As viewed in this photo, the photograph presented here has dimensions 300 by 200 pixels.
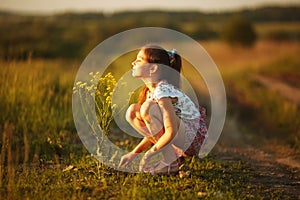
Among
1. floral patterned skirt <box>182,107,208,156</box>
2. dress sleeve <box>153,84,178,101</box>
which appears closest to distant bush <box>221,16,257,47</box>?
floral patterned skirt <box>182,107,208,156</box>

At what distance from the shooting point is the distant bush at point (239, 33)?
2500 centimetres

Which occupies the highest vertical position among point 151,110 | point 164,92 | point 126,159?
point 164,92

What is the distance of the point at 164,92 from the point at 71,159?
64.5 inches

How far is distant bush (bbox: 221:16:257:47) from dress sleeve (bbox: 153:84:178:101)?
69.0 feet

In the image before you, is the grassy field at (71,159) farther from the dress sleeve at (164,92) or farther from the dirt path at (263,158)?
the dress sleeve at (164,92)

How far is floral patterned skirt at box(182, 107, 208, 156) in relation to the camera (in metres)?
4.62

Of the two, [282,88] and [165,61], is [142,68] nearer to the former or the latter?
[165,61]

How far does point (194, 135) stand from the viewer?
4.65 metres

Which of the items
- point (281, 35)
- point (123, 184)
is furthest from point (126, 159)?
point (281, 35)

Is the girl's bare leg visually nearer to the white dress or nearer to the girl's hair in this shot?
the white dress

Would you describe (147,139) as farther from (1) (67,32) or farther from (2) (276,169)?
(1) (67,32)

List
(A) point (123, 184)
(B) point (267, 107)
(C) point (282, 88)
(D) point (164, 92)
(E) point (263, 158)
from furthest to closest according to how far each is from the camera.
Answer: (C) point (282, 88), (B) point (267, 107), (E) point (263, 158), (D) point (164, 92), (A) point (123, 184)

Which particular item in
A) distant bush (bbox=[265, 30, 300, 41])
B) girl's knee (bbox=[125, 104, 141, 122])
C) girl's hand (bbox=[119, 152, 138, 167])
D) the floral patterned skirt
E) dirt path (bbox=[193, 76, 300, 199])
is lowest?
dirt path (bbox=[193, 76, 300, 199])

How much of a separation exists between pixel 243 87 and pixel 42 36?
61.6 ft
